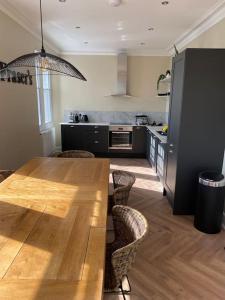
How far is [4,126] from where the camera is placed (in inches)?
129

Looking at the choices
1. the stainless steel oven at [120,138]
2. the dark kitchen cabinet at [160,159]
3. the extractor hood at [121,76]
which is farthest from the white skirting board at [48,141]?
the dark kitchen cabinet at [160,159]

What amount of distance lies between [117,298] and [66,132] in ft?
14.5

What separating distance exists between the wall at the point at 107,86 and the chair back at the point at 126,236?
475 cm

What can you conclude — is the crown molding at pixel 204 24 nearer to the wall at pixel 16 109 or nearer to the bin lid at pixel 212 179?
the bin lid at pixel 212 179

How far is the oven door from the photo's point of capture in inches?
228

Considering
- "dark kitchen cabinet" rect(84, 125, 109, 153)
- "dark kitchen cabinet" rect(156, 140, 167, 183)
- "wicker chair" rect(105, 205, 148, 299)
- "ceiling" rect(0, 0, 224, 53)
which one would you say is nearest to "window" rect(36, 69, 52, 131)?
"ceiling" rect(0, 0, 224, 53)

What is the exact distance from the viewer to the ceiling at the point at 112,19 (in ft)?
9.88

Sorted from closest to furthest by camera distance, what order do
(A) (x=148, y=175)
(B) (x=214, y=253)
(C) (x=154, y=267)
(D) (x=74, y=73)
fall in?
(D) (x=74, y=73)
(C) (x=154, y=267)
(B) (x=214, y=253)
(A) (x=148, y=175)

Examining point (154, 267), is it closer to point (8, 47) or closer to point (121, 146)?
point (8, 47)

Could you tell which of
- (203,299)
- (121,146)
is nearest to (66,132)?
(121,146)

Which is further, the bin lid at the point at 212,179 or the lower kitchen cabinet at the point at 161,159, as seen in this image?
the lower kitchen cabinet at the point at 161,159

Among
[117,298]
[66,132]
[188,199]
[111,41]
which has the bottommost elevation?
[117,298]

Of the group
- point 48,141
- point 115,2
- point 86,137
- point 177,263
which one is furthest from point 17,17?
point 177,263

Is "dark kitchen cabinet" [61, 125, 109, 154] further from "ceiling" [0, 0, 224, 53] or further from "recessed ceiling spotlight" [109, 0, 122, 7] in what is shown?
"recessed ceiling spotlight" [109, 0, 122, 7]
